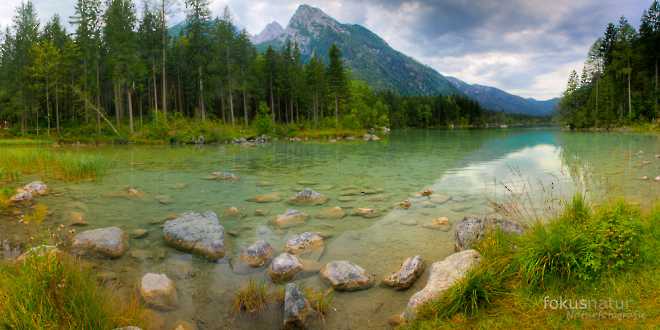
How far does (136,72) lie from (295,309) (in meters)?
49.1

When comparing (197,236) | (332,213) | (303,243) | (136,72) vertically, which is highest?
(136,72)

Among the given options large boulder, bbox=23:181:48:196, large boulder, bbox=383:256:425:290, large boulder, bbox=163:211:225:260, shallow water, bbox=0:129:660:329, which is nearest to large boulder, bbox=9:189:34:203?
large boulder, bbox=23:181:48:196

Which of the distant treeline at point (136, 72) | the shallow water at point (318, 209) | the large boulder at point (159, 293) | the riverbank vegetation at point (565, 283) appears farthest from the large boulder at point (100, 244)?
the distant treeline at point (136, 72)

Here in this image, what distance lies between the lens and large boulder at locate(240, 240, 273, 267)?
6.59 meters

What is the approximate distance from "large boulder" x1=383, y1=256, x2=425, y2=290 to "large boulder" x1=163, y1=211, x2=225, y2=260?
3.42 meters

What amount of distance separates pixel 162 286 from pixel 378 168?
16136mm

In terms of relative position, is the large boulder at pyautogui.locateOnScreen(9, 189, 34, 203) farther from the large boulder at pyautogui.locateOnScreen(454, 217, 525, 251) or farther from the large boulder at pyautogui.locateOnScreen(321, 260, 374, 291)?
the large boulder at pyautogui.locateOnScreen(454, 217, 525, 251)

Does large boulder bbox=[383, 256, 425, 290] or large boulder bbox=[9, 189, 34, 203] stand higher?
large boulder bbox=[9, 189, 34, 203]

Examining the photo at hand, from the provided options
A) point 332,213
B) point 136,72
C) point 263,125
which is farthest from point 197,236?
point 263,125

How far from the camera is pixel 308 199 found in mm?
11633

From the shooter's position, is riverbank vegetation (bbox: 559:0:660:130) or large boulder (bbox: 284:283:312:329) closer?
large boulder (bbox: 284:283:312:329)

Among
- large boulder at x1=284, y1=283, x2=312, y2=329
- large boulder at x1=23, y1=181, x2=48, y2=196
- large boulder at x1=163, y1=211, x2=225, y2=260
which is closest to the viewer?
large boulder at x1=284, y1=283, x2=312, y2=329

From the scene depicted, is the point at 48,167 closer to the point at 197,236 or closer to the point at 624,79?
the point at 197,236

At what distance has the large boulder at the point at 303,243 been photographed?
284 inches
